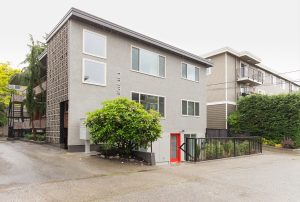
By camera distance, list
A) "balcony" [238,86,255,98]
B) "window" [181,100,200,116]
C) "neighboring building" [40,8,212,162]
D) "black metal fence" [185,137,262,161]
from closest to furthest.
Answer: "black metal fence" [185,137,262,161] < "neighboring building" [40,8,212,162] < "window" [181,100,200,116] < "balcony" [238,86,255,98]

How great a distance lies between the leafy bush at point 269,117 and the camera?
18.8 m

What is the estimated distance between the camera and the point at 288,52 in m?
25.2

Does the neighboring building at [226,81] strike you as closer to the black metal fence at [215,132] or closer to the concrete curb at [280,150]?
the black metal fence at [215,132]

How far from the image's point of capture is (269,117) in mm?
20109

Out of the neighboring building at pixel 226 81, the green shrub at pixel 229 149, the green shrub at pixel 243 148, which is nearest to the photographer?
the green shrub at pixel 229 149

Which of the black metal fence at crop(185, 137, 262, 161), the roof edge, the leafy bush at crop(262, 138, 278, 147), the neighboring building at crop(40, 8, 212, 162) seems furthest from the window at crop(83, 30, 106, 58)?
the leafy bush at crop(262, 138, 278, 147)

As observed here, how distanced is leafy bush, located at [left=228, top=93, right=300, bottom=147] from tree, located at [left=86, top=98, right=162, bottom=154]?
14.3m

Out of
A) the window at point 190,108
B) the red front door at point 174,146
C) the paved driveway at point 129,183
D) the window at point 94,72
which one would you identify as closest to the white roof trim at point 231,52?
the window at point 190,108

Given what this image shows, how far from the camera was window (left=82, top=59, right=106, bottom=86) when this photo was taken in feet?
41.1

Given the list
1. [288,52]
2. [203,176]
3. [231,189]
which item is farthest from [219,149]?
[288,52]

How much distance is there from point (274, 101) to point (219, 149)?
35.6ft

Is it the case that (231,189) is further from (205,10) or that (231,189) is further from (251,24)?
(251,24)

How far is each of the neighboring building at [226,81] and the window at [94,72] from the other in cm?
1435

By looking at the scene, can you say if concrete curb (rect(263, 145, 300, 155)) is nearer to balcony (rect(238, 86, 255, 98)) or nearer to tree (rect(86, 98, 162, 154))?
balcony (rect(238, 86, 255, 98))
